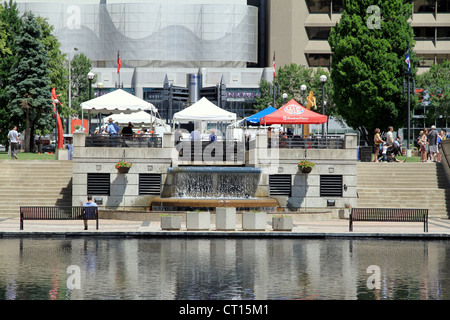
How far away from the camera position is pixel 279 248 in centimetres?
2173

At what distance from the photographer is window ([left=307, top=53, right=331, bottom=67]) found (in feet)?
323

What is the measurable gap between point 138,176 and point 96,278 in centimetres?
1657

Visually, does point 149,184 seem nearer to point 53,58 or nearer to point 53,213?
point 53,213

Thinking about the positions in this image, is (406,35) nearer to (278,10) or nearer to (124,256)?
(124,256)

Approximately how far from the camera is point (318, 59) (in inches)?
3878

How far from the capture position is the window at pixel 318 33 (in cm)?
9769

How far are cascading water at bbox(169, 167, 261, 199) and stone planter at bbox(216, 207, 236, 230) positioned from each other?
613cm

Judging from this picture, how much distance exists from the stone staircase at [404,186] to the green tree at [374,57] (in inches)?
624

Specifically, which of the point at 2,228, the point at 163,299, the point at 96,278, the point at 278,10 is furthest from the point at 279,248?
the point at 278,10

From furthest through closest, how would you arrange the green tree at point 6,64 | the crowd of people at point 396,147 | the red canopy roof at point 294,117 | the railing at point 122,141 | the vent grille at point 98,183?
the green tree at point 6,64 < the crowd of people at point 396,147 < the red canopy roof at point 294,117 < the railing at point 122,141 < the vent grille at point 98,183

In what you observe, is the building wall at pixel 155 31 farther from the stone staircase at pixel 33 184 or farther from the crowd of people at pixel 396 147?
the stone staircase at pixel 33 184

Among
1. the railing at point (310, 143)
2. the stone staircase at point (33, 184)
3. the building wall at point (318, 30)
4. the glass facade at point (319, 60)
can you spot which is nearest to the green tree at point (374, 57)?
the railing at point (310, 143)

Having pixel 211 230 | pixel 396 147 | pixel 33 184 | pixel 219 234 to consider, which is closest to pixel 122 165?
pixel 33 184

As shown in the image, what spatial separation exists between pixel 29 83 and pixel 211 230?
35.6 m
